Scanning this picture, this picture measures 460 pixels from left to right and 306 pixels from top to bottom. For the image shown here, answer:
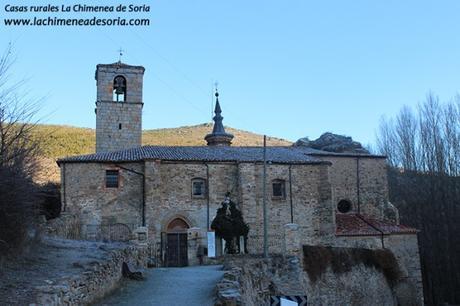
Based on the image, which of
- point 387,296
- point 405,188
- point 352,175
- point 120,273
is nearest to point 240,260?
point 120,273

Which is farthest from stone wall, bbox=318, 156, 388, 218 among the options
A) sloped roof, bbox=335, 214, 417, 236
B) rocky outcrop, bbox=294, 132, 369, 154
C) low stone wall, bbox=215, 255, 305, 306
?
low stone wall, bbox=215, 255, 305, 306

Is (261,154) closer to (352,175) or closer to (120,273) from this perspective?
(352,175)

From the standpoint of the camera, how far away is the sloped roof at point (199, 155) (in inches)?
1030

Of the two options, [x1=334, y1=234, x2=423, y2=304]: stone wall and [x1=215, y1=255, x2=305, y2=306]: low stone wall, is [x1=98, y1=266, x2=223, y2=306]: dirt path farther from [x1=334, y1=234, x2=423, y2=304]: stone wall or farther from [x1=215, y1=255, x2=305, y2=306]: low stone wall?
[x1=334, y1=234, x2=423, y2=304]: stone wall

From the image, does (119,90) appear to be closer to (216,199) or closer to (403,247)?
(216,199)

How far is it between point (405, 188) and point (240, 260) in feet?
73.7

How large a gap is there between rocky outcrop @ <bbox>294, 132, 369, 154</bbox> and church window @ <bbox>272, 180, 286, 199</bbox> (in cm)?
1024

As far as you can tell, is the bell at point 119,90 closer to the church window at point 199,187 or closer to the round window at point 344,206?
the church window at point 199,187

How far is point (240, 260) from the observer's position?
19.5 m

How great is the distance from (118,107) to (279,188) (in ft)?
46.8

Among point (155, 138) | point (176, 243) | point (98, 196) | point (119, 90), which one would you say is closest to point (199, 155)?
point (176, 243)

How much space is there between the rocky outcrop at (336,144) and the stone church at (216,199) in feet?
16.8

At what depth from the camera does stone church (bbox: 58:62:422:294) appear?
83.5 feet

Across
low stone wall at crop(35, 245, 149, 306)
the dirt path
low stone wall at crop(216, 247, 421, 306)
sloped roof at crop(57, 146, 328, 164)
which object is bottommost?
low stone wall at crop(216, 247, 421, 306)
